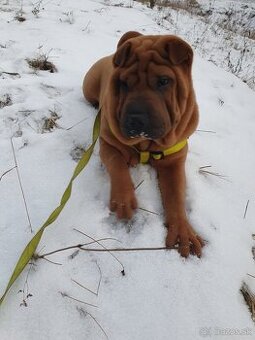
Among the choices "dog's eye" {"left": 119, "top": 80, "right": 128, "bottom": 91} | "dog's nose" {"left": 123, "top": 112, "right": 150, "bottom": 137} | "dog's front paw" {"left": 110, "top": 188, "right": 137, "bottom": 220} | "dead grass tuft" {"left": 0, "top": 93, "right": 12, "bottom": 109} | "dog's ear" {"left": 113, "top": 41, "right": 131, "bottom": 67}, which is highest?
"dog's ear" {"left": 113, "top": 41, "right": 131, "bottom": 67}

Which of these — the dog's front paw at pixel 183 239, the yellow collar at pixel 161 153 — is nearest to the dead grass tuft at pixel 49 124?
the yellow collar at pixel 161 153

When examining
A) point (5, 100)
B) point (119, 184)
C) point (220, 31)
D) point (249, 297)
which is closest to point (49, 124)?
point (5, 100)

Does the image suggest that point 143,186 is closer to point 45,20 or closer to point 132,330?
point 132,330

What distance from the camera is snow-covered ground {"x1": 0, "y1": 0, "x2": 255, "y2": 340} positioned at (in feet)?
5.25

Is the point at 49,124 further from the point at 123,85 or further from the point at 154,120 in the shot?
the point at 154,120

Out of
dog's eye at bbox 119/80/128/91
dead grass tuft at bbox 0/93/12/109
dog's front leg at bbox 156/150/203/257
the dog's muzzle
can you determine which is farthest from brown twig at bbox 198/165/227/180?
dead grass tuft at bbox 0/93/12/109

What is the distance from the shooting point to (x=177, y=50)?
1.84 m

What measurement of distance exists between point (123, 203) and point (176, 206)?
286mm

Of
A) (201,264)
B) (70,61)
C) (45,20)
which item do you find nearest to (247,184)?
(201,264)

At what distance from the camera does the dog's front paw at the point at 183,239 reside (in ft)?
6.05

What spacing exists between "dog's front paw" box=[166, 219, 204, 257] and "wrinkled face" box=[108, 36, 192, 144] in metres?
0.47

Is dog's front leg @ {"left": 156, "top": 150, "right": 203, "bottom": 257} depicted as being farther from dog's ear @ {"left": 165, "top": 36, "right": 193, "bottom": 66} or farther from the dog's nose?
dog's ear @ {"left": 165, "top": 36, "right": 193, "bottom": 66}

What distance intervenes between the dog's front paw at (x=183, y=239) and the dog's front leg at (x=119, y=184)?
0.24 m

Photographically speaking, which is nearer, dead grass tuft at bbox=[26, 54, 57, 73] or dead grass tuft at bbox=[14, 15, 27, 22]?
dead grass tuft at bbox=[26, 54, 57, 73]
